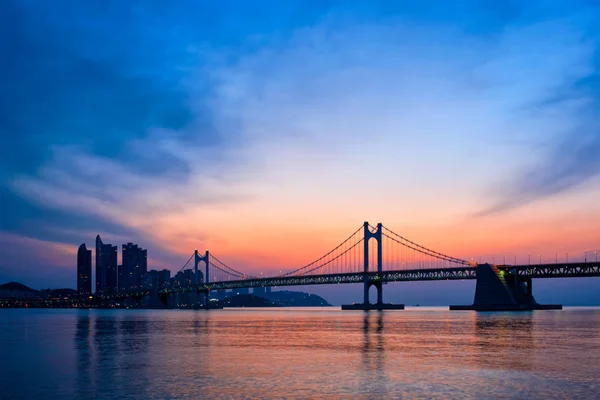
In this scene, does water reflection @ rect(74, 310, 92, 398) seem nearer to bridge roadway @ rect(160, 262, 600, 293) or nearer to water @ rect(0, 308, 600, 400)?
water @ rect(0, 308, 600, 400)

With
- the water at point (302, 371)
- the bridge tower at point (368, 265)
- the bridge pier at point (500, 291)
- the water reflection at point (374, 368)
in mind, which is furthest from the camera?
the bridge tower at point (368, 265)

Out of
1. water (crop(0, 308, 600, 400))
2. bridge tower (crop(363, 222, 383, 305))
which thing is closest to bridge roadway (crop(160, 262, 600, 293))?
bridge tower (crop(363, 222, 383, 305))

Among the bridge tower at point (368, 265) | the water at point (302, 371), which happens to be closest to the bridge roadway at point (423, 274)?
the bridge tower at point (368, 265)

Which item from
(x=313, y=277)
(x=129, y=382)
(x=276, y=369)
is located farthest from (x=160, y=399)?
(x=313, y=277)

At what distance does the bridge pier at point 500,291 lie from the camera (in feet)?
385

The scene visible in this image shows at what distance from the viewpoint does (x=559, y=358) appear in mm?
29250

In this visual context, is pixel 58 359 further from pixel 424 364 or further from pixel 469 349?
pixel 469 349

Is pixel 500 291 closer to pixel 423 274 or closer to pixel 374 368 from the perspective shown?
pixel 423 274

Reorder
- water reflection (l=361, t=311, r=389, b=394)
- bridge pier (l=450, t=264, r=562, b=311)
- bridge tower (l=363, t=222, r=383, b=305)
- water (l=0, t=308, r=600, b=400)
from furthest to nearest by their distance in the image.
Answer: bridge tower (l=363, t=222, r=383, b=305), bridge pier (l=450, t=264, r=562, b=311), water reflection (l=361, t=311, r=389, b=394), water (l=0, t=308, r=600, b=400)

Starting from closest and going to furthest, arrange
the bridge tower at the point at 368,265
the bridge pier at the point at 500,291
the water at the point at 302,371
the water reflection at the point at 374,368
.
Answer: the water at the point at 302,371 → the water reflection at the point at 374,368 → the bridge pier at the point at 500,291 → the bridge tower at the point at 368,265

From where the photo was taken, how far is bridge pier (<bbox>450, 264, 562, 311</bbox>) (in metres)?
117

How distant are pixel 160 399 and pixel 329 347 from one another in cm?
1928

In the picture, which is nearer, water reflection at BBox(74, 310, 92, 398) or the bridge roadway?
water reflection at BBox(74, 310, 92, 398)

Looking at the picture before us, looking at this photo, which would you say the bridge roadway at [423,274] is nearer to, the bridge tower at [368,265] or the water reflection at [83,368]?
the bridge tower at [368,265]
